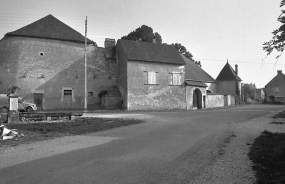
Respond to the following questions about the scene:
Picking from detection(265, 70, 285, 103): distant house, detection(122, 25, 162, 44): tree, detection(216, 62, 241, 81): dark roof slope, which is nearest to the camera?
detection(216, 62, 241, 81): dark roof slope

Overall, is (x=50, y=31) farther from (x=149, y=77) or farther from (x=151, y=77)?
(x=151, y=77)

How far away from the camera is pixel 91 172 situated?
4.23 meters

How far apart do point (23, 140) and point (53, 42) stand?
68.0 ft

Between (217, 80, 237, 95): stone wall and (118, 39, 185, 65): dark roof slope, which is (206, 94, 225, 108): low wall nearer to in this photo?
(217, 80, 237, 95): stone wall

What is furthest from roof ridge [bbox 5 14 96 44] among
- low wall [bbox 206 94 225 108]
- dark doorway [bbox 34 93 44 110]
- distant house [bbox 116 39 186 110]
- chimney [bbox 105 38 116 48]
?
low wall [bbox 206 94 225 108]

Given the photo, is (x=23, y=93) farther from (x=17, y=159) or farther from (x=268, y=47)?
(x=268, y=47)

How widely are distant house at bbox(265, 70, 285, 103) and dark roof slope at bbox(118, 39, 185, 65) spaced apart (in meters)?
38.7

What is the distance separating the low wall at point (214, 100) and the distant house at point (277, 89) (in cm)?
2731

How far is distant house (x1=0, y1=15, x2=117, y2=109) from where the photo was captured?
2395cm

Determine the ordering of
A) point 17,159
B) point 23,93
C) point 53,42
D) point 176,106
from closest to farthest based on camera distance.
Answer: point 17,159
point 23,93
point 53,42
point 176,106

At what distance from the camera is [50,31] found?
25703mm

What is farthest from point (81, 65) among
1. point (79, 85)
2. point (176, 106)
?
point (176, 106)

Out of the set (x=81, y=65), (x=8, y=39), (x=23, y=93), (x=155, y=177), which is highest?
(x=8, y=39)

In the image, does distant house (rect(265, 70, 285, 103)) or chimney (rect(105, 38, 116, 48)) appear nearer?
chimney (rect(105, 38, 116, 48))
